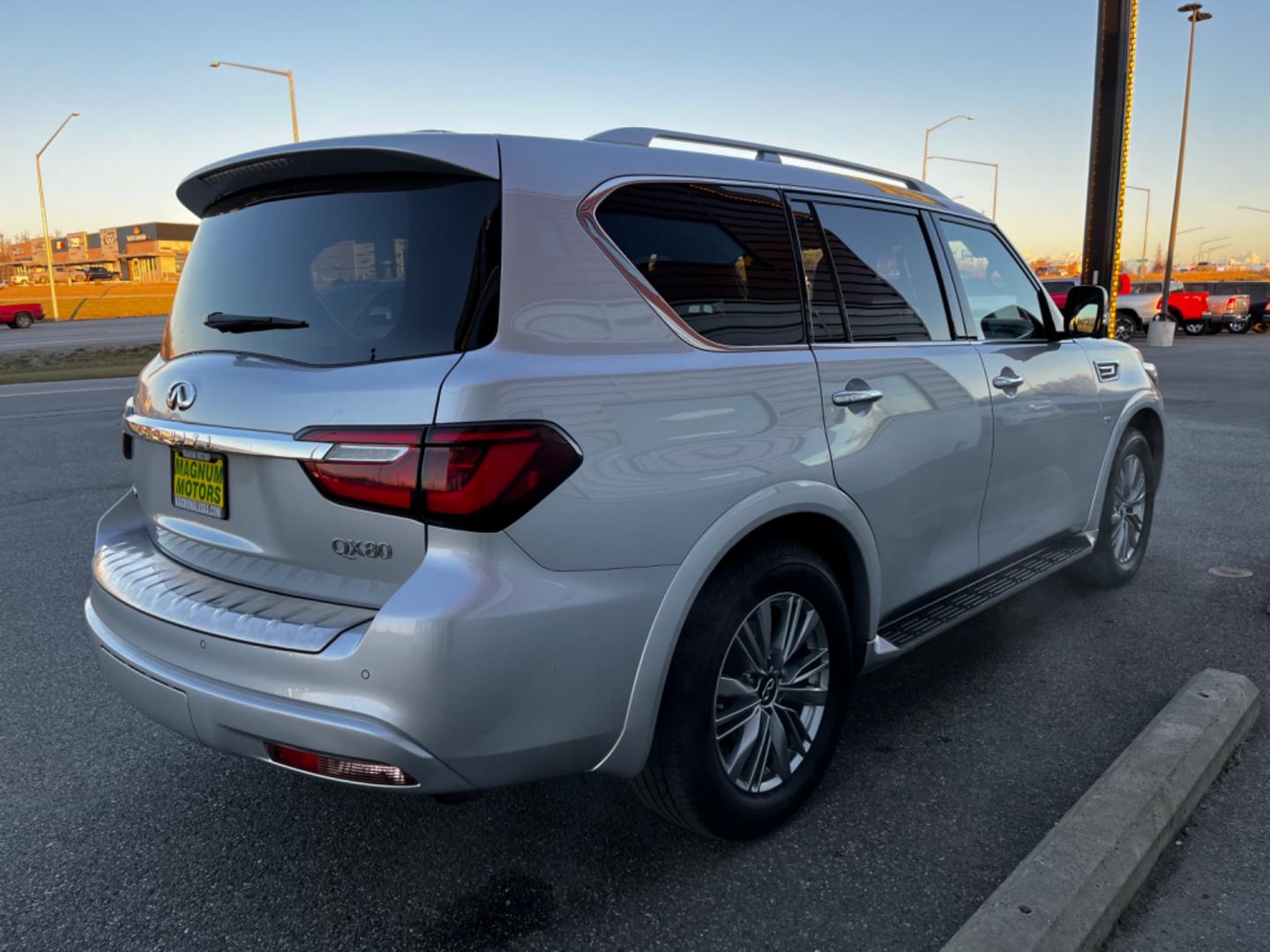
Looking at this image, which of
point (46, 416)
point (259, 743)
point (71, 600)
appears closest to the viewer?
point (259, 743)

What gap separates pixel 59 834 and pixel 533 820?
1362mm

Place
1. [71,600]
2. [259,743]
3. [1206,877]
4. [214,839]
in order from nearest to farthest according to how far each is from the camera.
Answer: [259,743], [1206,877], [214,839], [71,600]

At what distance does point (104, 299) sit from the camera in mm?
62562

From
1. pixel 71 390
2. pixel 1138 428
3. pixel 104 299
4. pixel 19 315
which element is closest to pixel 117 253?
pixel 104 299

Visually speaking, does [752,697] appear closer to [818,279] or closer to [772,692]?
[772,692]

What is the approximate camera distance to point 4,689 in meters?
3.79

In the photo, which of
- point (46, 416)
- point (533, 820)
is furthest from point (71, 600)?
point (46, 416)

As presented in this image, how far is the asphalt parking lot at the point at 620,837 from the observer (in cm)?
237

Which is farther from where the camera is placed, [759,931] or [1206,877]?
[1206,877]

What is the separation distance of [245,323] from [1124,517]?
166 inches

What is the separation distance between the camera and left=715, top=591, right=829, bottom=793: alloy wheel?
8.55 feet

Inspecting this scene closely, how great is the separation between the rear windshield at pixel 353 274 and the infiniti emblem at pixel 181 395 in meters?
0.13

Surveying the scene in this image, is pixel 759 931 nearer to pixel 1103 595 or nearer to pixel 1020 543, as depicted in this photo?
pixel 1020 543

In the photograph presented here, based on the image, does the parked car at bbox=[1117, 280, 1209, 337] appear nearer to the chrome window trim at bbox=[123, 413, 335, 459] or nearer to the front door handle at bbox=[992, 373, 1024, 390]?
the front door handle at bbox=[992, 373, 1024, 390]
